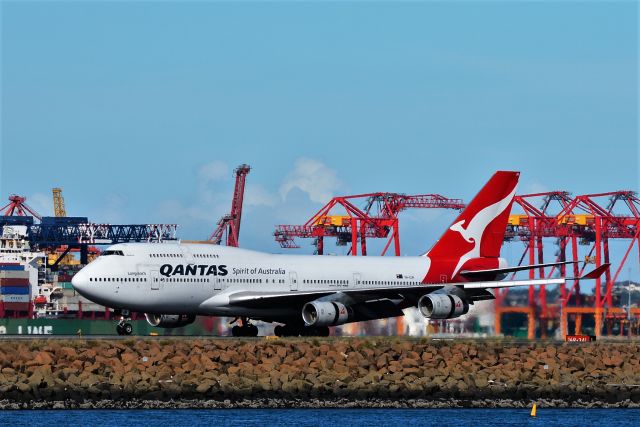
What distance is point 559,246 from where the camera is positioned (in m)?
145

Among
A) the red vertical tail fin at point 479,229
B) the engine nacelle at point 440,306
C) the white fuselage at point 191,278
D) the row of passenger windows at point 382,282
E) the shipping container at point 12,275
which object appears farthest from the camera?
the shipping container at point 12,275

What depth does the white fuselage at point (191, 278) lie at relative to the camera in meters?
58.0

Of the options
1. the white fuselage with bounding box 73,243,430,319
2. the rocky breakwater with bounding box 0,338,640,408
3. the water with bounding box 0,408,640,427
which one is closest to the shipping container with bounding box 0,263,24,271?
the white fuselage with bounding box 73,243,430,319

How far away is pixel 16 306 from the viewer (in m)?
160

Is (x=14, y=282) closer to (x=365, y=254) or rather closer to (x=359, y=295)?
(x=365, y=254)

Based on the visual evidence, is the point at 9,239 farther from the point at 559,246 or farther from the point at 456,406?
the point at 456,406

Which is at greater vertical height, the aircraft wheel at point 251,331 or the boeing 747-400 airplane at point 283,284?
the boeing 747-400 airplane at point 283,284

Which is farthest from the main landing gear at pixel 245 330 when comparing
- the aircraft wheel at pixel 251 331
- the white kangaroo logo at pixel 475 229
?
the white kangaroo logo at pixel 475 229

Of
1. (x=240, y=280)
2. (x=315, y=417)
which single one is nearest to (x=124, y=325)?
(x=240, y=280)

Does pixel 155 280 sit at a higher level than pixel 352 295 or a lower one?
higher

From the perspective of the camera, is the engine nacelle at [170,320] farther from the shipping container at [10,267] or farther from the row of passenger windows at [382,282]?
the shipping container at [10,267]

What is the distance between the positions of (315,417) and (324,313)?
52.0ft

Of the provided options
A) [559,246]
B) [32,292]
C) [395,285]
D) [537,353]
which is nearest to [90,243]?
[32,292]

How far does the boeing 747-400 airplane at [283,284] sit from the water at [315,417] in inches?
526
